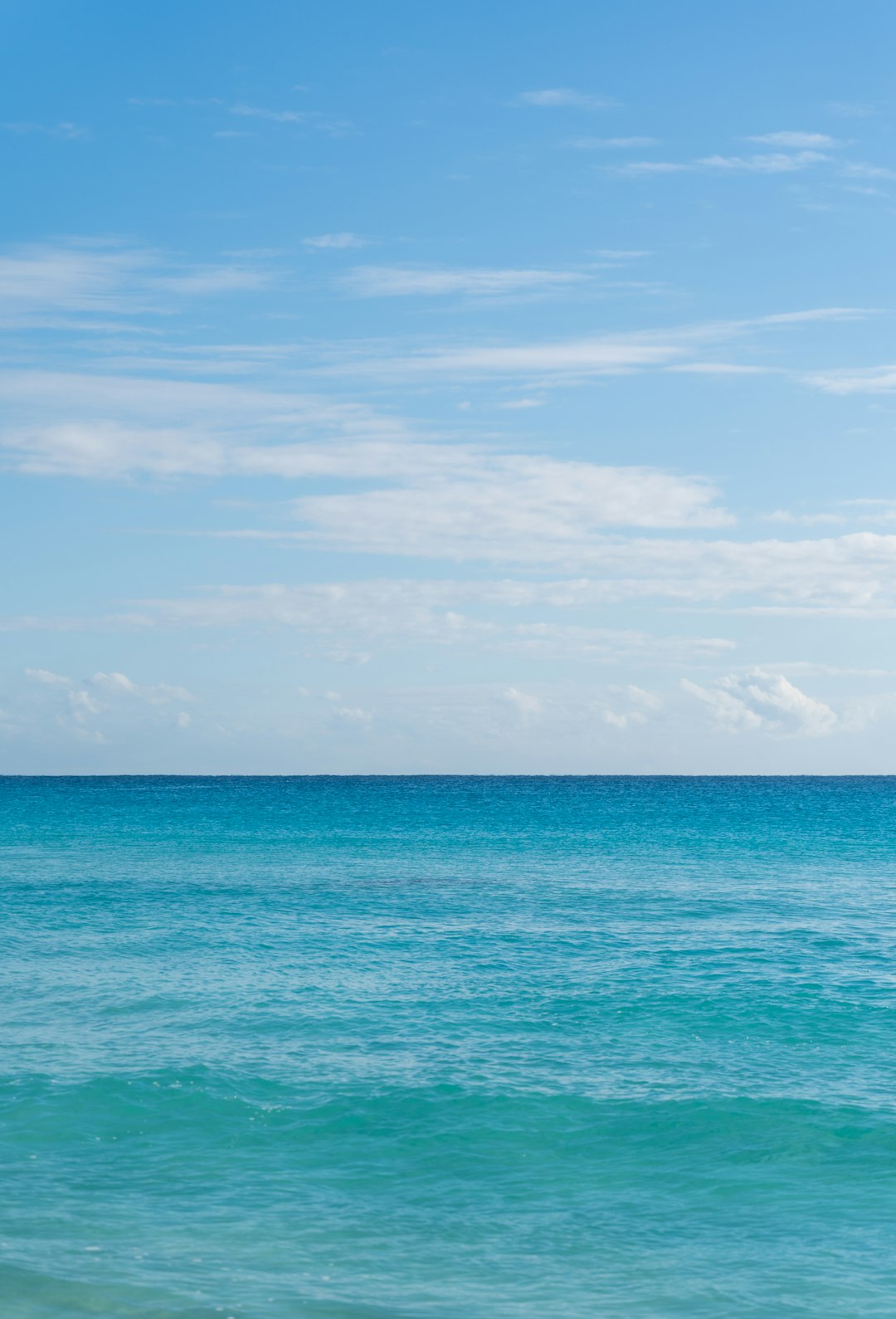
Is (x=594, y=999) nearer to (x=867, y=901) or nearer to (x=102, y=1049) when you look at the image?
(x=102, y=1049)

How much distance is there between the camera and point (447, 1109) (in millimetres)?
21328

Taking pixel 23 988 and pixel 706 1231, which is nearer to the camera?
pixel 706 1231

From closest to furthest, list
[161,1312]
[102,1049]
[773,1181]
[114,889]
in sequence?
[161,1312]
[773,1181]
[102,1049]
[114,889]

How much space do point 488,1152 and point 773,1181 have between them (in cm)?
464

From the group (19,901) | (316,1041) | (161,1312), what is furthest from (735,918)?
(161,1312)

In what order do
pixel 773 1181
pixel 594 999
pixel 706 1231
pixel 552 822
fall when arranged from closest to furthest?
pixel 706 1231, pixel 773 1181, pixel 594 999, pixel 552 822

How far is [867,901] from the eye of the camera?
48.9m

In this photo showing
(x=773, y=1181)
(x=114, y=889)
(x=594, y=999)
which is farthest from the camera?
(x=114, y=889)

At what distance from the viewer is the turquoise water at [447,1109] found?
1541 centimetres

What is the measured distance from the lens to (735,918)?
43781 millimetres

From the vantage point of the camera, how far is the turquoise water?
50.6 feet

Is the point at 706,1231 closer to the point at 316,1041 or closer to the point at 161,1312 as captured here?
the point at 161,1312

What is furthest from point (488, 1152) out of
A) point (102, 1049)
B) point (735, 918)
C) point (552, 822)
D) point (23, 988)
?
point (552, 822)

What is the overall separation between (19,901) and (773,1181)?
37.8 meters
